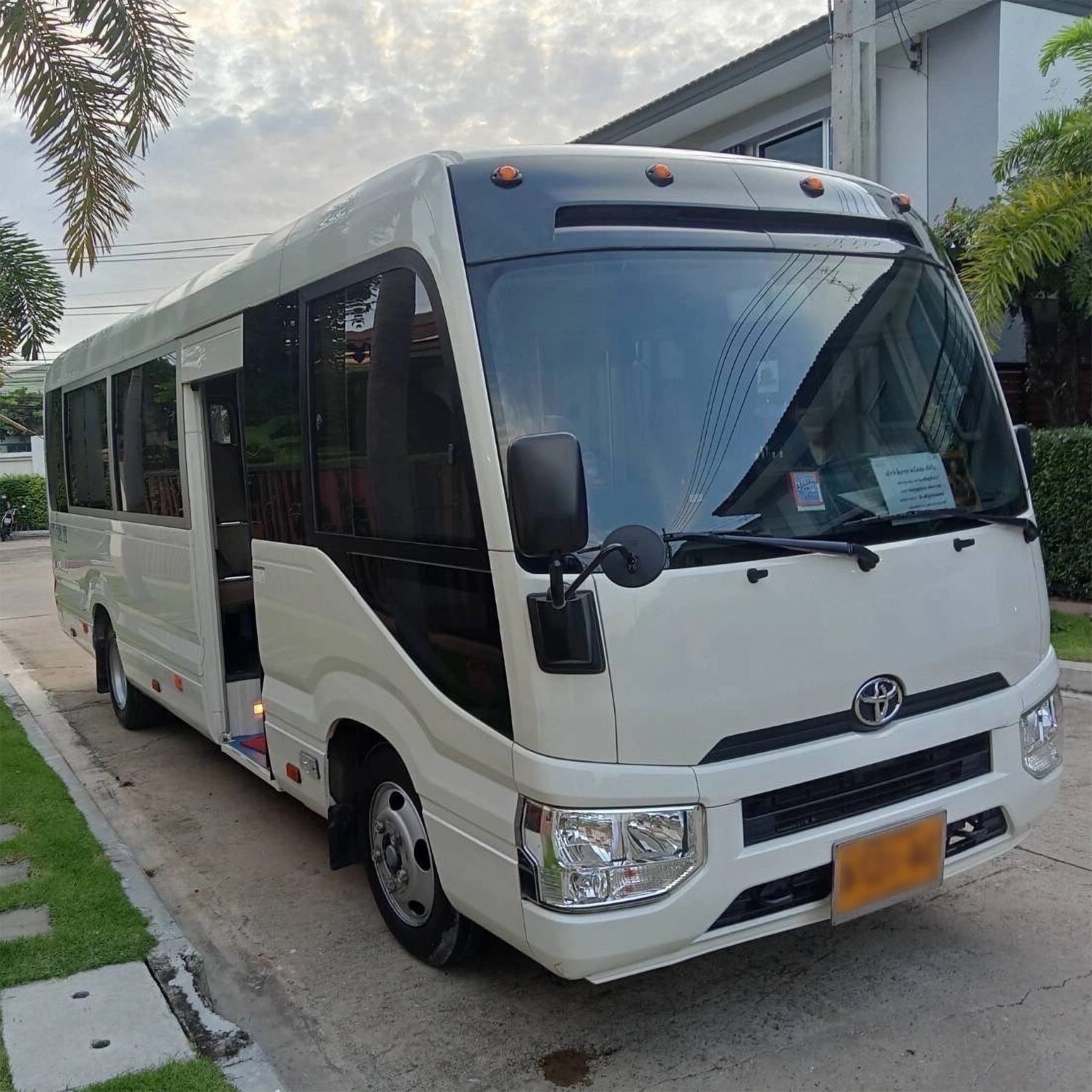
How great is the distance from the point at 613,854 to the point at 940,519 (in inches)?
58.6

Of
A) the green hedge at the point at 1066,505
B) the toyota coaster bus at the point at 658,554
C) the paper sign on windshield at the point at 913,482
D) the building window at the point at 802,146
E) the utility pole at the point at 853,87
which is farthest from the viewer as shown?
the building window at the point at 802,146

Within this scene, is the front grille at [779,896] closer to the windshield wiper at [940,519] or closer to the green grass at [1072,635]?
the windshield wiper at [940,519]

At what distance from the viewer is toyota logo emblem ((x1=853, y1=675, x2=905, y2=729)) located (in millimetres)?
3115

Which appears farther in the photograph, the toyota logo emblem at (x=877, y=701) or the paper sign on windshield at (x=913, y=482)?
the paper sign on windshield at (x=913, y=482)

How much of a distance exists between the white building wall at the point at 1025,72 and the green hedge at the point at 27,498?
28.5 metres

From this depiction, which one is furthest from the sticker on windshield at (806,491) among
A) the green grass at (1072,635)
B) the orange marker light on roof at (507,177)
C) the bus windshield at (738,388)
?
the green grass at (1072,635)

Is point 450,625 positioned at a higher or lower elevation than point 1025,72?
lower

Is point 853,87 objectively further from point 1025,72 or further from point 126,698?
point 126,698

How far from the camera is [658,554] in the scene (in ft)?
9.39

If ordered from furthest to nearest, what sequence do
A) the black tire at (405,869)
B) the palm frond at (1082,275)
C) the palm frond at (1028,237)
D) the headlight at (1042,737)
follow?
the palm frond at (1082,275), the palm frond at (1028,237), the black tire at (405,869), the headlight at (1042,737)

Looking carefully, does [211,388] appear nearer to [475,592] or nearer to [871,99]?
[475,592]

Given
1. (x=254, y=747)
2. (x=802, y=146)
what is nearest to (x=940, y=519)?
(x=254, y=747)

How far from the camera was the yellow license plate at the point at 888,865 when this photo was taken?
3064 mm

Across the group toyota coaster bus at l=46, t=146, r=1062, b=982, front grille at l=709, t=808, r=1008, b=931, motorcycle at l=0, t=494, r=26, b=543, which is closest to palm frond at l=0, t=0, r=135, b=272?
toyota coaster bus at l=46, t=146, r=1062, b=982
